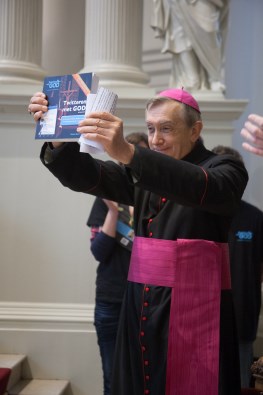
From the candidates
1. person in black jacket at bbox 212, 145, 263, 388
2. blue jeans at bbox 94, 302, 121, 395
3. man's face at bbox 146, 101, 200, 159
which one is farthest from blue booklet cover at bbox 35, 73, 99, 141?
person in black jacket at bbox 212, 145, 263, 388

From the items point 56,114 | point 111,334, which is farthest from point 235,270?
point 56,114

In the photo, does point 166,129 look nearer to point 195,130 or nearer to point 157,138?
point 157,138

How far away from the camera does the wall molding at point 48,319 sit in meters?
5.50

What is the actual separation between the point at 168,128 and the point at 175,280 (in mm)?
601

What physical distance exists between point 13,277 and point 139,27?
2.39m

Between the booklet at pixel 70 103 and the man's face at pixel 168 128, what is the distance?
0.35 m

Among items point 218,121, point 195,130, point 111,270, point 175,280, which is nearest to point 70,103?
point 195,130

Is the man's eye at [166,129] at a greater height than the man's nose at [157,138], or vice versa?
the man's eye at [166,129]

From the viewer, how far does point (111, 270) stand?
4484 mm

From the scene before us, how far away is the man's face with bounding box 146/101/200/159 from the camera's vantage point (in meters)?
2.80

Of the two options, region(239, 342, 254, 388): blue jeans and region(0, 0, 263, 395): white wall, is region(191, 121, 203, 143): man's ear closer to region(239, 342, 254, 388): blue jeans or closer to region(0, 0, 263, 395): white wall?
region(239, 342, 254, 388): blue jeans

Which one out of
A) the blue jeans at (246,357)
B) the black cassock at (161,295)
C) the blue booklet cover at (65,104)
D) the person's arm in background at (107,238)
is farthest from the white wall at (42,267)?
the blue booklet cover at (65,104)

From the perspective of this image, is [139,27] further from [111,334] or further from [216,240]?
[216,240]

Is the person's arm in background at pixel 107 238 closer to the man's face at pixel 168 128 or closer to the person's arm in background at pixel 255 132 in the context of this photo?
the man's face at pixel 168 128
